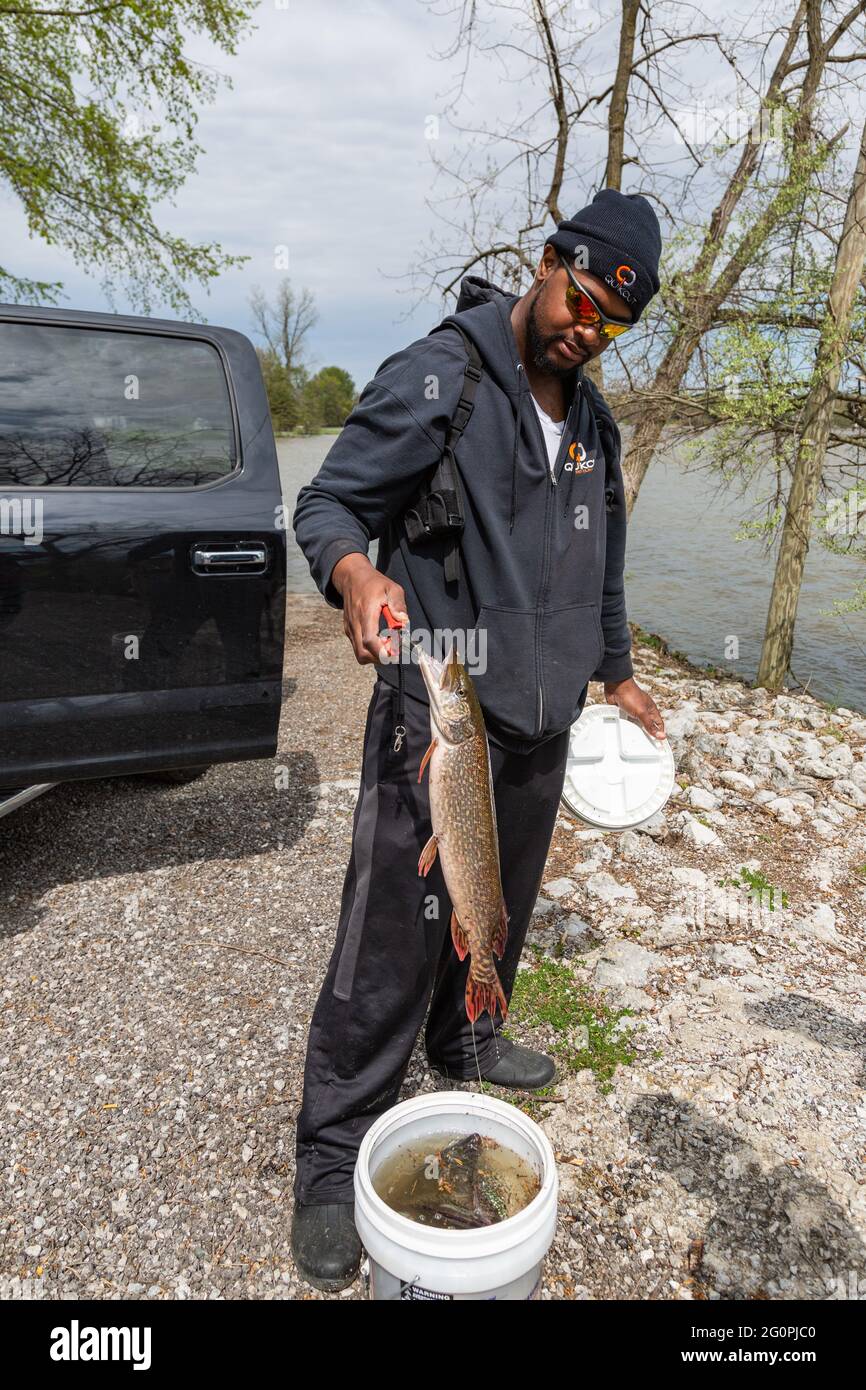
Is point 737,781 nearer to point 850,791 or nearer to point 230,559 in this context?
point 850,791

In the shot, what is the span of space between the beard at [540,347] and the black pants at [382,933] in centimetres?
96

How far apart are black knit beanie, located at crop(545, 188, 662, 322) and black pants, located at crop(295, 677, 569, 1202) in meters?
1.21

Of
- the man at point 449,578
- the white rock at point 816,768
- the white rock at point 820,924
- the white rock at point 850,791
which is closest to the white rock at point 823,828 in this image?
the white rock at point 850,791

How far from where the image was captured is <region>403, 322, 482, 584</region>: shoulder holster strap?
2080 mm

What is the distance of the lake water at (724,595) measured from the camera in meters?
10.0

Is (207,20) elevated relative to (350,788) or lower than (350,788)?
elevated

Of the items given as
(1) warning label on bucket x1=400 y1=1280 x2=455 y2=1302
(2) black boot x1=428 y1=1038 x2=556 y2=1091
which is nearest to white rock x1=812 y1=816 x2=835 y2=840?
(2) black boot x1=428 y1=1038 x2=556 y2=1091

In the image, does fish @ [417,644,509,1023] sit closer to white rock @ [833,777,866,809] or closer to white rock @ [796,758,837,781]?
white rock @ [833,777,866,809]

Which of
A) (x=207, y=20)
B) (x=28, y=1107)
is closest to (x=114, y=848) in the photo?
(x=28, y=1107)

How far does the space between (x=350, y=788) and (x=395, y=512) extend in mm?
3373

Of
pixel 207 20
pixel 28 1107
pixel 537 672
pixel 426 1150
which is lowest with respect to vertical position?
pixel 28 1107

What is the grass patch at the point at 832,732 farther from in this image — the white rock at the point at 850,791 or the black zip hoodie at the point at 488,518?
the black zip hoodie at the point at 488,518

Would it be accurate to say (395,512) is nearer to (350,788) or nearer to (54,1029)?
(54,1029)

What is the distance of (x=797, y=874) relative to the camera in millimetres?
4422
